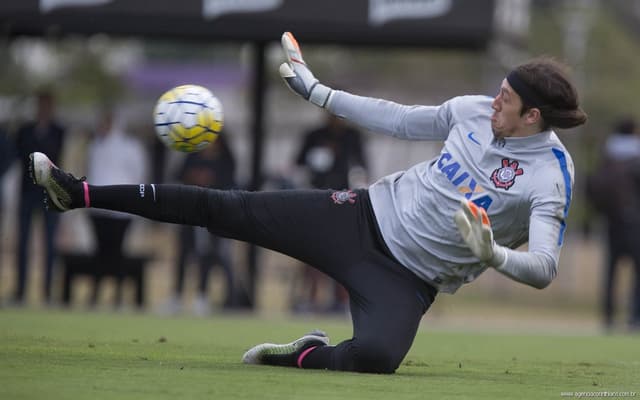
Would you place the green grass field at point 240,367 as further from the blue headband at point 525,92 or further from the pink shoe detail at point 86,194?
the blue headband at point 525,92

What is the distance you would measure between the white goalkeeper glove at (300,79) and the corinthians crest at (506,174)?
42.7 inches

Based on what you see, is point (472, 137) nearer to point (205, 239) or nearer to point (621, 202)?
point (205, 239)

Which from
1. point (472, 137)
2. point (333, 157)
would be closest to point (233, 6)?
point (333, 157)

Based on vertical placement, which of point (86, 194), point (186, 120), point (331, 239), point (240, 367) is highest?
point (186, 120)

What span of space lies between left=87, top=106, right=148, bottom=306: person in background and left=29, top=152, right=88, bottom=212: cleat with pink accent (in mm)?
8205

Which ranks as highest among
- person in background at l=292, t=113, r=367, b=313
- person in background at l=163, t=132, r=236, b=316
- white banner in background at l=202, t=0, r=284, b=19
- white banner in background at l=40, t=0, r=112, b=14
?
white banner in background at l=202, t=0, r=284, b=19

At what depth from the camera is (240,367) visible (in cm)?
696

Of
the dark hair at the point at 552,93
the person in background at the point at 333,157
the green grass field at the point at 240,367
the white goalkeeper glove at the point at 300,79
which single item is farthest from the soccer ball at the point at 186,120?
the person in background at the point at 333,157

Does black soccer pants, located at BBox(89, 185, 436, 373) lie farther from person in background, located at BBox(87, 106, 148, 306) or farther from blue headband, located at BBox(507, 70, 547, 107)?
person in background, located at BBox(87, 106, 148, 306)

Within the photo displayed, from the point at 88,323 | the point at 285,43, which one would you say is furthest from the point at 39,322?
the point at 285,43

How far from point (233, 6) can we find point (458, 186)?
820 cm

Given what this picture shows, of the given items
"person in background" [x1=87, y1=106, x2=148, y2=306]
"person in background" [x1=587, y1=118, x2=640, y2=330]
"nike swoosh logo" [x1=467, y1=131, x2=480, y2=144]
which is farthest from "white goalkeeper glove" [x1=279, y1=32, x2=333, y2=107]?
"person in background" [x1=587, y1=118, x2=640, y2=330]

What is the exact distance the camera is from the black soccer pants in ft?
22.2

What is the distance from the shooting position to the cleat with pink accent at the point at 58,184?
266 inches
